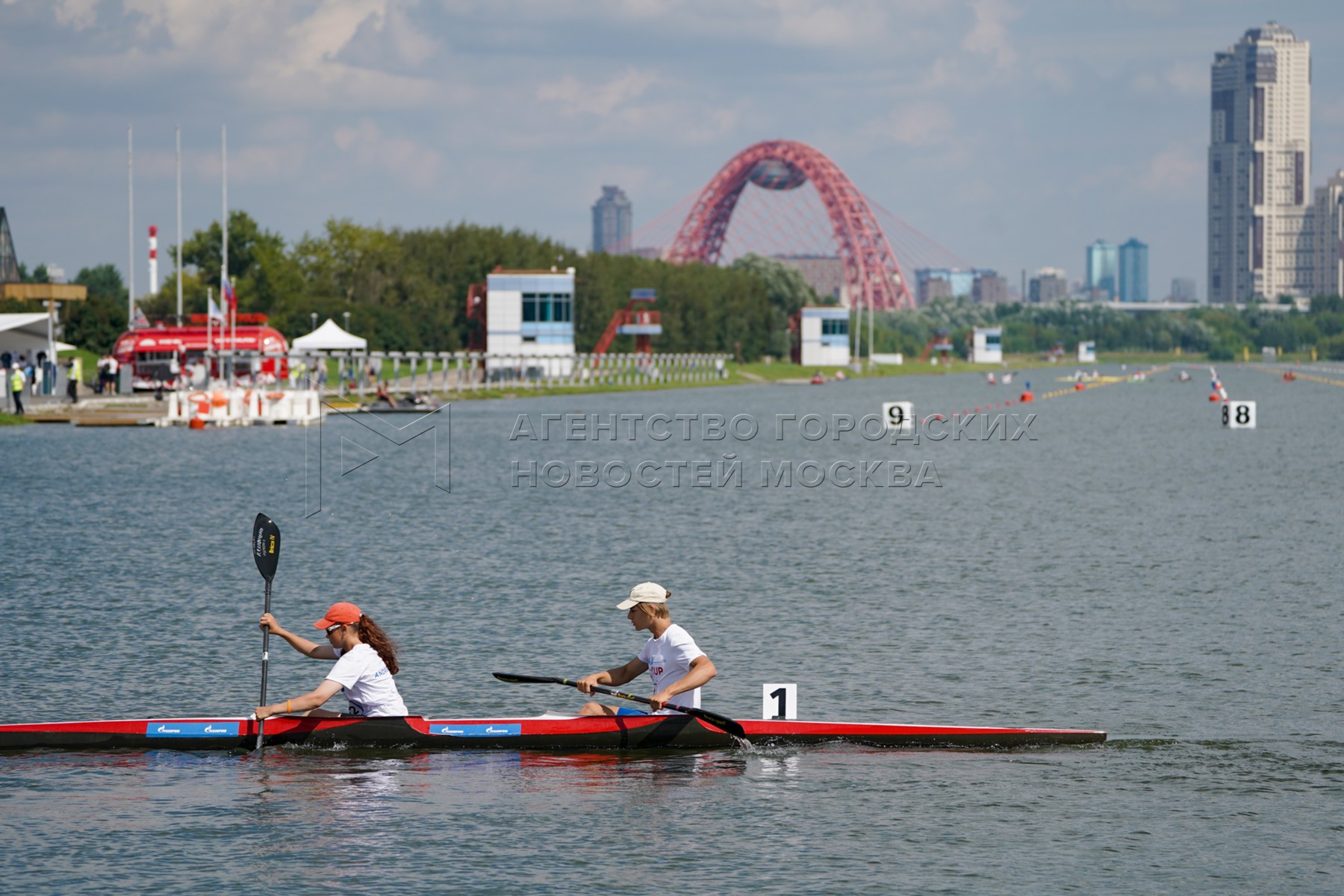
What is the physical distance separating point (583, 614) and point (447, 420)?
245 feet

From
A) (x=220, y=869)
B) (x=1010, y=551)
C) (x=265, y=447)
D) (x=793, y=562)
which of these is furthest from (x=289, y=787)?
(x=265, y=447)

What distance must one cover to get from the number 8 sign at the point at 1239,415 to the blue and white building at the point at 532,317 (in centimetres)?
7379

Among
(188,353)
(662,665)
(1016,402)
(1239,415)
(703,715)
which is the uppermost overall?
(188,353)

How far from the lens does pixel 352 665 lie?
19.1 metres

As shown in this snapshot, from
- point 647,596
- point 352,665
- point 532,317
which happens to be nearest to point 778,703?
point 647,596

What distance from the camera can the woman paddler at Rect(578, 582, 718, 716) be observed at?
19.2 metres

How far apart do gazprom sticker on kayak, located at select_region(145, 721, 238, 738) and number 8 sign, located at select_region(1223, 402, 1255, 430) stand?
8255 cm

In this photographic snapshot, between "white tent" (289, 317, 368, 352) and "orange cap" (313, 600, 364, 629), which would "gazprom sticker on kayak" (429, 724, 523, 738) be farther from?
"white tent" (289, 317, 368, 352)

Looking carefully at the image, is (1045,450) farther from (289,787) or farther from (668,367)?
(668,367)

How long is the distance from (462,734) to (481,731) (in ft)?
0.71

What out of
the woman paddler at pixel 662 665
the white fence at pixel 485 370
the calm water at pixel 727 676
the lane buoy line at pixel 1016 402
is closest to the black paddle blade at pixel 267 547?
the calm water at pixel 727 676

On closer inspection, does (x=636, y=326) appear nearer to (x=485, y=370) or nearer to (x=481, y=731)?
(x=485, y=370)

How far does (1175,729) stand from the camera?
2150cm

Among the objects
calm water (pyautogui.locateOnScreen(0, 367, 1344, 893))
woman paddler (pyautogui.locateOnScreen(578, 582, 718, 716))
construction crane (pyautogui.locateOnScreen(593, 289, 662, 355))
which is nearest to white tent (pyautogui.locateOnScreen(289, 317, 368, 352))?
calm water (pyautogui.locateOnScreen(0, 367, 1344, 893))
